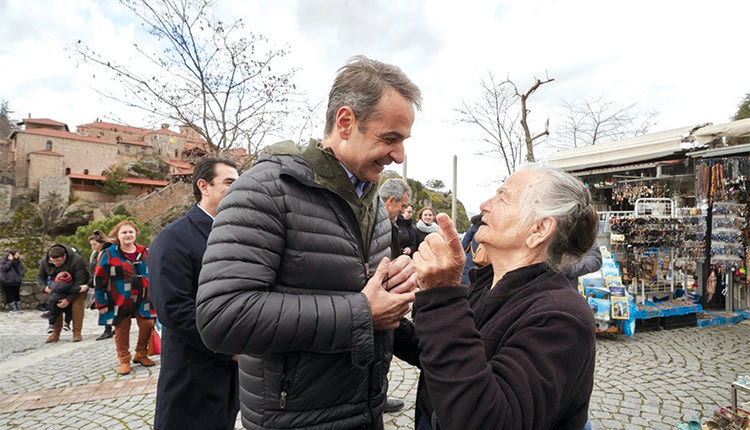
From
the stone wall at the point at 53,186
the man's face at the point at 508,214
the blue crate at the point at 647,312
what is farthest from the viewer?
the stone wall at the point at 53,186

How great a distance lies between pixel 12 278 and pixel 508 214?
1554 cm

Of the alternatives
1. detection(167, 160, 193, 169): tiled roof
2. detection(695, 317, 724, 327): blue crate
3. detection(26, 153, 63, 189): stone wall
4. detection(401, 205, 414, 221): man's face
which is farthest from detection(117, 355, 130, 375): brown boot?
detection(26, 153, 63, 189): stone wall

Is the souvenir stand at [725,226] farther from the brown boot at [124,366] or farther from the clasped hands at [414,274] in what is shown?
the brown boot at [124,366]

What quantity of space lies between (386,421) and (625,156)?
7564 mm

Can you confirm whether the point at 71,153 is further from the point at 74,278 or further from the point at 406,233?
the point at 406,233

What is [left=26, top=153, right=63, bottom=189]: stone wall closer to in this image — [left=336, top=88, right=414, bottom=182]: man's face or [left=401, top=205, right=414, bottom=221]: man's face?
[left=401, top=205, right=414, bottom=221]: man's face

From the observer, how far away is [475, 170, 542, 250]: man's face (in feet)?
4.74

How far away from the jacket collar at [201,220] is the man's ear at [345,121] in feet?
4.78

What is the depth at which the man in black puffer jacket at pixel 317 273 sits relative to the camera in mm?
1169

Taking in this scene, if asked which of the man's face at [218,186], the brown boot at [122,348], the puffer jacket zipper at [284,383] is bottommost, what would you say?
the brown boot at [122,348]

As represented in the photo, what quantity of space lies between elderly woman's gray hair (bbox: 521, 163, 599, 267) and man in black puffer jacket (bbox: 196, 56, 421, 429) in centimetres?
54

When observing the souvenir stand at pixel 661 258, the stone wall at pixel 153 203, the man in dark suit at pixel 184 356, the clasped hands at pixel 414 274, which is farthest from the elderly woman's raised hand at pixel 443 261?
the stone wall at pixel 153 203

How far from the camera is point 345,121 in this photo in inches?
56.4

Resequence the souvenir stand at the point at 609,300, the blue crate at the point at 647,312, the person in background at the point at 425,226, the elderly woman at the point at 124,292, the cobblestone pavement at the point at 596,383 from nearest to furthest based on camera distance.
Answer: the cobblestone pavement at the point at 596,383
the elderly woman at the point at 124,292
the souvenir stand at the point at 609,300
the person in background at the point at 425,226
the blue crate at the point at 647,312
